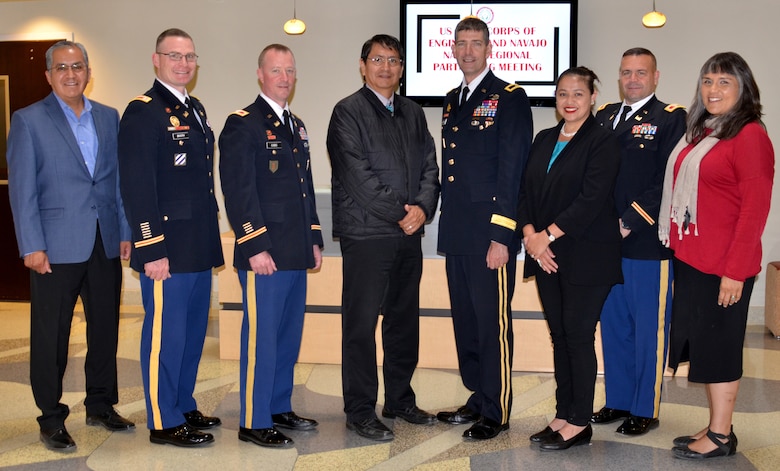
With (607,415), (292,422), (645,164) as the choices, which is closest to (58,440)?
(292,422)

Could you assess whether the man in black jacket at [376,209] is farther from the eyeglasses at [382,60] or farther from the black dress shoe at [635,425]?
the black dress shoe at [635,425]

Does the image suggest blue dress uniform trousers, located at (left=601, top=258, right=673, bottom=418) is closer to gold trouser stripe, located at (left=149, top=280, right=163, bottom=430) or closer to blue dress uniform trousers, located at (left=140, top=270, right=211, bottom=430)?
blue dress uniform trousers, located at (left=140, top=270, right=211, bottom=430)

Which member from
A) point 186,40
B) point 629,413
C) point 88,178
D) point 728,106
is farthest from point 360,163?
→ point 629,413

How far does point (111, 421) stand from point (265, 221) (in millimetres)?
1235

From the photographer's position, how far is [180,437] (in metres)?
3.41

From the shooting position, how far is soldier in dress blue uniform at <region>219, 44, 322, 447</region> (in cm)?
332

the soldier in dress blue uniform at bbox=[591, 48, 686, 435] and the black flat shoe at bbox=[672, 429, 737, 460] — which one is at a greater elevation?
the soldier in dress blue uniform at bbox=[591, 48, 686, 435]

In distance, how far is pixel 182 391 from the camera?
365cm

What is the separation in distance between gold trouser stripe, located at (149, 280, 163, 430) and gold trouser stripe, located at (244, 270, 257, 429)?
14.7 inches

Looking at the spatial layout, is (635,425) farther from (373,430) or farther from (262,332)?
(262,332)

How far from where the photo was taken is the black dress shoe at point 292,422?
365 centimetres

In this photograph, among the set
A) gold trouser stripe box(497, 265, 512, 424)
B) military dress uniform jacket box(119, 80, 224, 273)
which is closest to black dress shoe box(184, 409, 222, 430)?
military dress uniform jacket box(119, 80, 224, 273)

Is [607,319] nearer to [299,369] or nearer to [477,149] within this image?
[477,149]

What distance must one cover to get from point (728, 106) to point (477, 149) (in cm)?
105
